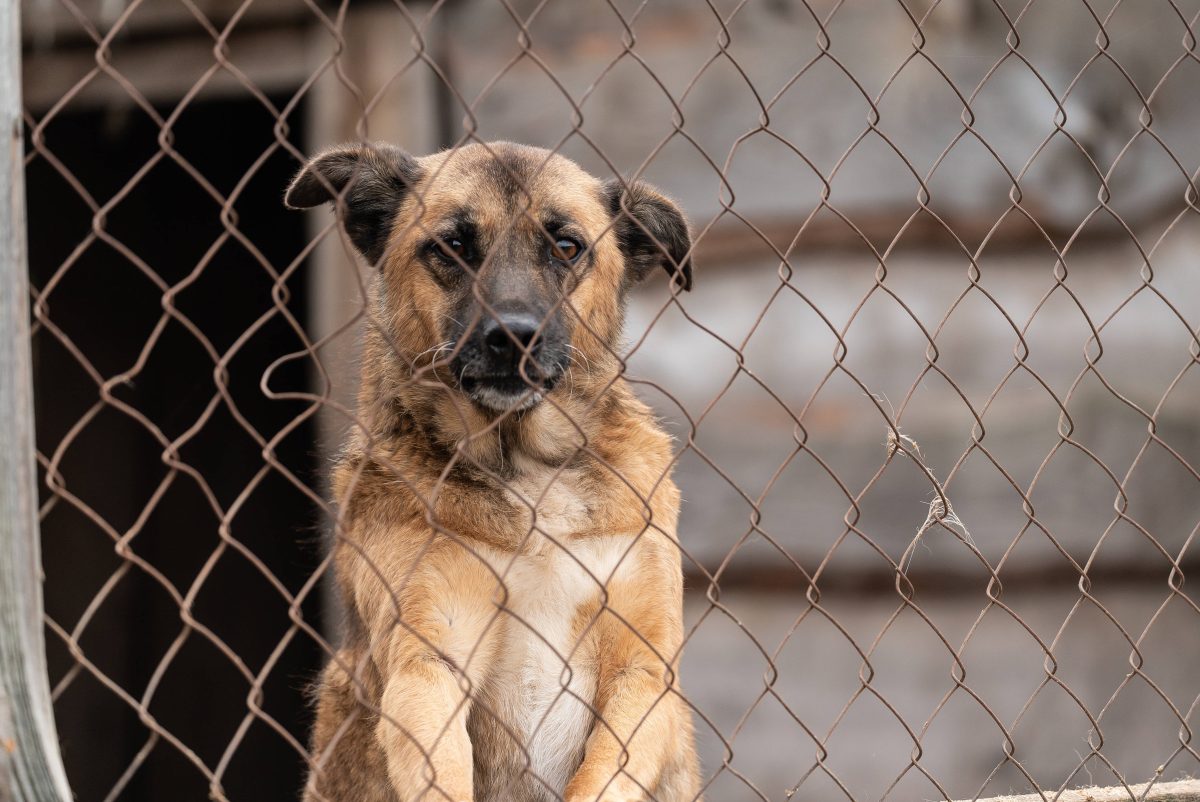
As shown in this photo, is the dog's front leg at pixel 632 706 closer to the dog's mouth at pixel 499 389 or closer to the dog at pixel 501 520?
the dog at pixel 501 520

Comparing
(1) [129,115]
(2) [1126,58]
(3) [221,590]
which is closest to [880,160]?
(2) [1126,58]

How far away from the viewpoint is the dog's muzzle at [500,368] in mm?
2738

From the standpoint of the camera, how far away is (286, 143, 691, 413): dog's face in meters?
Result: 2.80

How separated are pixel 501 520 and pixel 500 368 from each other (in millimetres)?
352

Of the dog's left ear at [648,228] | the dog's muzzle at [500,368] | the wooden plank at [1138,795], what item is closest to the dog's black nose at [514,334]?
the dog's muzzle at [500,368]

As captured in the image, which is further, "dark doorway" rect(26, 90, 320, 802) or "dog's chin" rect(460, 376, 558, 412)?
"dark doorway" rect(26, 90, 320, 802)

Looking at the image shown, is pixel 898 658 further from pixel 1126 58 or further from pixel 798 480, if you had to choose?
pixel 1126 58

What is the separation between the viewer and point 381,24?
530 centimetres

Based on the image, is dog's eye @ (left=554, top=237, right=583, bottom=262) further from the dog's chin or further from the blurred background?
the blurred background

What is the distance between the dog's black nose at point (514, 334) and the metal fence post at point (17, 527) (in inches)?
41.6

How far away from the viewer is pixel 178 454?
307 inches

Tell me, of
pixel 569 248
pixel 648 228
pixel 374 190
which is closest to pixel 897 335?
pixel 648 228

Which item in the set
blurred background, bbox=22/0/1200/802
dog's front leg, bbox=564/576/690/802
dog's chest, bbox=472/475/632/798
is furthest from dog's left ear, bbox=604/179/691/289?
blurred background, bbox=22/0/1200/802

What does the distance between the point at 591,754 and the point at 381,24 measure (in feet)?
12.2
